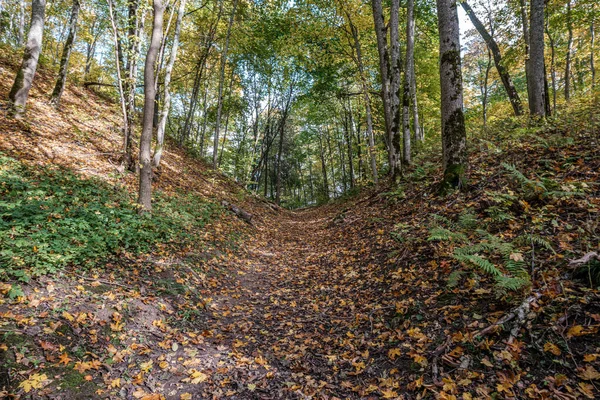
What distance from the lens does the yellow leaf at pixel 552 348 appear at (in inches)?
106

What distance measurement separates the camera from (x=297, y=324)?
4902 mm

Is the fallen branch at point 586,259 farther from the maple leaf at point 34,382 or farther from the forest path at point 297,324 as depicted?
the maple leaf at point 34,382

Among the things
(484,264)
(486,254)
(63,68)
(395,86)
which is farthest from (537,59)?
(63,68)

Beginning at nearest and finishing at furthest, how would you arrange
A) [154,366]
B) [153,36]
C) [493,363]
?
[493,363]
[154,366]
[153,36]

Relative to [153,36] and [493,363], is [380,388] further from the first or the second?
[153,36]

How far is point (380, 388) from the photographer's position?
3.14m

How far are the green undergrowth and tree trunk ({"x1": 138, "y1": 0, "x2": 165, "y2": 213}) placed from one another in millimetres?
418

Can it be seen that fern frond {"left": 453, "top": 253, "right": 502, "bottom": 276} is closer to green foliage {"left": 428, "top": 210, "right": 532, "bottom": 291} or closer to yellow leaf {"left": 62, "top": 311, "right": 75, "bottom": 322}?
green foliage {"left": 428, "top": 210, "right": 532, "bottom": 291}

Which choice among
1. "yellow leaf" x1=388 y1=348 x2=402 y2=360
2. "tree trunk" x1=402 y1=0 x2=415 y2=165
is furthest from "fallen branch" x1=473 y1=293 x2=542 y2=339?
"tree trunk" x1=402 y1=0 x2=415 y2=165

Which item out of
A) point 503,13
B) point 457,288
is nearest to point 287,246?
point 457,288

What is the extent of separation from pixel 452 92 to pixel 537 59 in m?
4.67

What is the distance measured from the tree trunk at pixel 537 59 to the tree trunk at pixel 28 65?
14.8 m

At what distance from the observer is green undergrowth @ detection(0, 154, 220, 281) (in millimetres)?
4105

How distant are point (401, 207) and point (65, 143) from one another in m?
10.2
